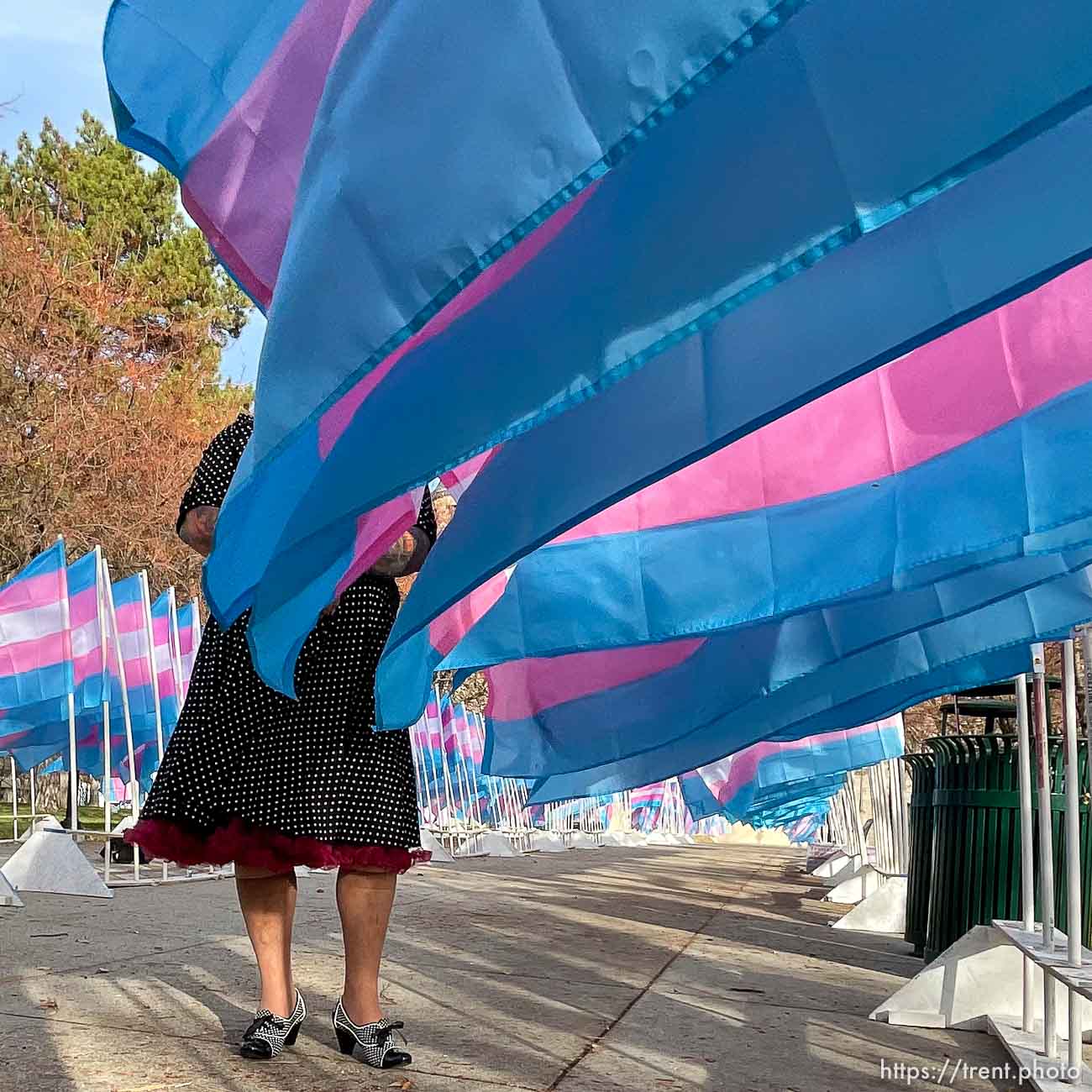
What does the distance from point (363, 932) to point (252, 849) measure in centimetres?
36

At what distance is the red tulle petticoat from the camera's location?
375cm

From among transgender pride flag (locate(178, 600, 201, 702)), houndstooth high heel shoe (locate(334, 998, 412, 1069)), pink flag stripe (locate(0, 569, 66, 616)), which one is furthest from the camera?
Answer: transgender pride flag (locate(178, 600, 201, 702))

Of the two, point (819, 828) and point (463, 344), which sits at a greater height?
point (463, 344)

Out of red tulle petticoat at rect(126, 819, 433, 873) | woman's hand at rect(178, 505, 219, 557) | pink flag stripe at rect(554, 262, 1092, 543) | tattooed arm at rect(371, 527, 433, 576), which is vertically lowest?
red tulle petticoat at rect(126, 819, 433, 873)

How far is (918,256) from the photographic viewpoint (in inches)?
69.5

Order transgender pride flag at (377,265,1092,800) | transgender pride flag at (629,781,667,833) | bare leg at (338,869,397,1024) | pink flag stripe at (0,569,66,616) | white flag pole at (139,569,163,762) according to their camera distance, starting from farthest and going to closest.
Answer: transgender pride flag at (629,781,667,833), pink flag stripe at (0,569,66,616), white flag pole at (139,569,163,762), bare leg at (338,869,397,1024), transgender pride flag at (377,265,1092,800)

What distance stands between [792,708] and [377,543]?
206 centimetres

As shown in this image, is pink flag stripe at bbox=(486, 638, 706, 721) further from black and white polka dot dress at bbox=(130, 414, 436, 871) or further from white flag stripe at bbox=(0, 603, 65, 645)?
white flag stripe at bbox=(0, 603, 65, 645)

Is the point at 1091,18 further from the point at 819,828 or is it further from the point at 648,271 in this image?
the point at 819,828

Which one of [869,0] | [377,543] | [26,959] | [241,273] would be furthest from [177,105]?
[26,959]

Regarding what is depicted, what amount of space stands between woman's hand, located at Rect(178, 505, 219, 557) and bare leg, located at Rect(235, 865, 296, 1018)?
86 cm

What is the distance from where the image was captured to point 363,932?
149 inches
